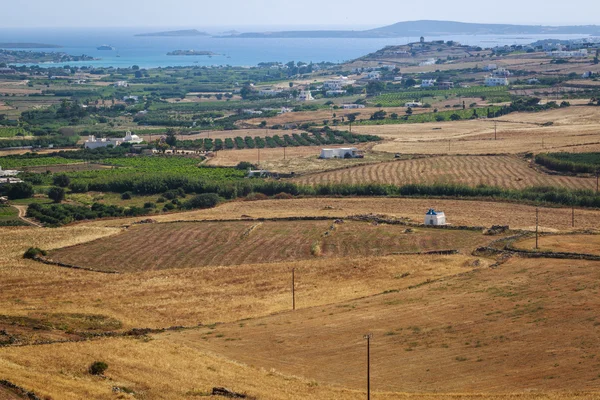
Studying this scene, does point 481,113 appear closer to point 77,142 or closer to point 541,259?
point 77,142

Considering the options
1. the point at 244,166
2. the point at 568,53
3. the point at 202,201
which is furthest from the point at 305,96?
the point at 202,201

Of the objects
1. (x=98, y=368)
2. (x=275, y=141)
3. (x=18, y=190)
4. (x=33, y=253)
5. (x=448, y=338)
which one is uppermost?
(x=98, y=368)

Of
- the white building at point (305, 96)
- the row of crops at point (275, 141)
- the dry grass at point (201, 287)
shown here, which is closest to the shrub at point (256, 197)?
the dry grass at point (201, 287)

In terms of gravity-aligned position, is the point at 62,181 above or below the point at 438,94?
above

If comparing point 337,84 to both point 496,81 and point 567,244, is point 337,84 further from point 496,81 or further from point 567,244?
point 567,244

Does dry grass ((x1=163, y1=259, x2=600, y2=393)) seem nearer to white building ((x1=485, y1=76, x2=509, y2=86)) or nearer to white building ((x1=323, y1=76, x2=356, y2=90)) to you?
white building ((x1=485, y1=76, x2=509, y2=86))

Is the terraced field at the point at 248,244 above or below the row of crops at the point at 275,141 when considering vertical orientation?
above

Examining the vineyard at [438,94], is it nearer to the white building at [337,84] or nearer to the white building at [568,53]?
the white building at [337,84]
